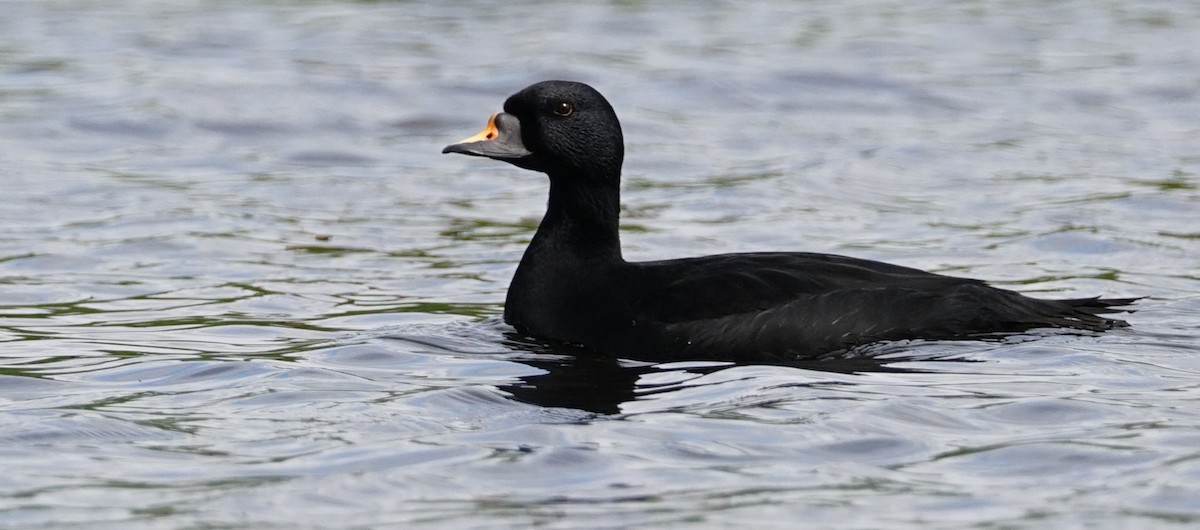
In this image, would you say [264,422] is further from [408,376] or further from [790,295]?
[790,295]

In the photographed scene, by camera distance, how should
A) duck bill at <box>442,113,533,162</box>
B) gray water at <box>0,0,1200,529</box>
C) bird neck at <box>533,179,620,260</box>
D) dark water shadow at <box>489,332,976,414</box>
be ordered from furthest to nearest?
bird neck at <box>533,179,620,260</box>, duck bill at <box>442,113,533,162</box>, dark water shadow at <box>489,332,976,414</box>, gray water at <box>0,0,1200,529</box>

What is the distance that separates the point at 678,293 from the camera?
358 inches

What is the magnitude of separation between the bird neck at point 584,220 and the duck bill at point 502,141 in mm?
327

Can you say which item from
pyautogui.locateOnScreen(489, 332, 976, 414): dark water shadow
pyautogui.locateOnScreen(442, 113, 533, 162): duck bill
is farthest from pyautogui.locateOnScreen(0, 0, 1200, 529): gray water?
pyautogui.locateOnScreen(442, 113, 533, 162): duck bill

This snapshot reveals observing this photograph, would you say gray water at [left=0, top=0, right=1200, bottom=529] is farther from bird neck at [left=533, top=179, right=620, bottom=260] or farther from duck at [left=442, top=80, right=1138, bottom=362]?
bird neck at [left=533, top=179, right=620, bottom=260]

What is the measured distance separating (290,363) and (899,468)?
335 centimetres

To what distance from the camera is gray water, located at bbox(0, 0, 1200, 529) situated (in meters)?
6.69

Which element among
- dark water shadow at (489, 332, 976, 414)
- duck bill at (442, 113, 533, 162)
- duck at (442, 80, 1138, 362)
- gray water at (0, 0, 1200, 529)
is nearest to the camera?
gray water at (0, 0, 1200, 529)

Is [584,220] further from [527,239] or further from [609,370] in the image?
[527,239]

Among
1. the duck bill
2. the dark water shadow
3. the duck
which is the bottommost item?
the dark water shadow

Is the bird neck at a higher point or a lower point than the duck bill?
lower

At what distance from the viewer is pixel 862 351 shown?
889cm

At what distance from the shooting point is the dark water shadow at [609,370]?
8.16 m

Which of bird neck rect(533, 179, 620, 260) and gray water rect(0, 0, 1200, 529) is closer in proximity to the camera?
gray water rect(0, 0, 1200, 529)
